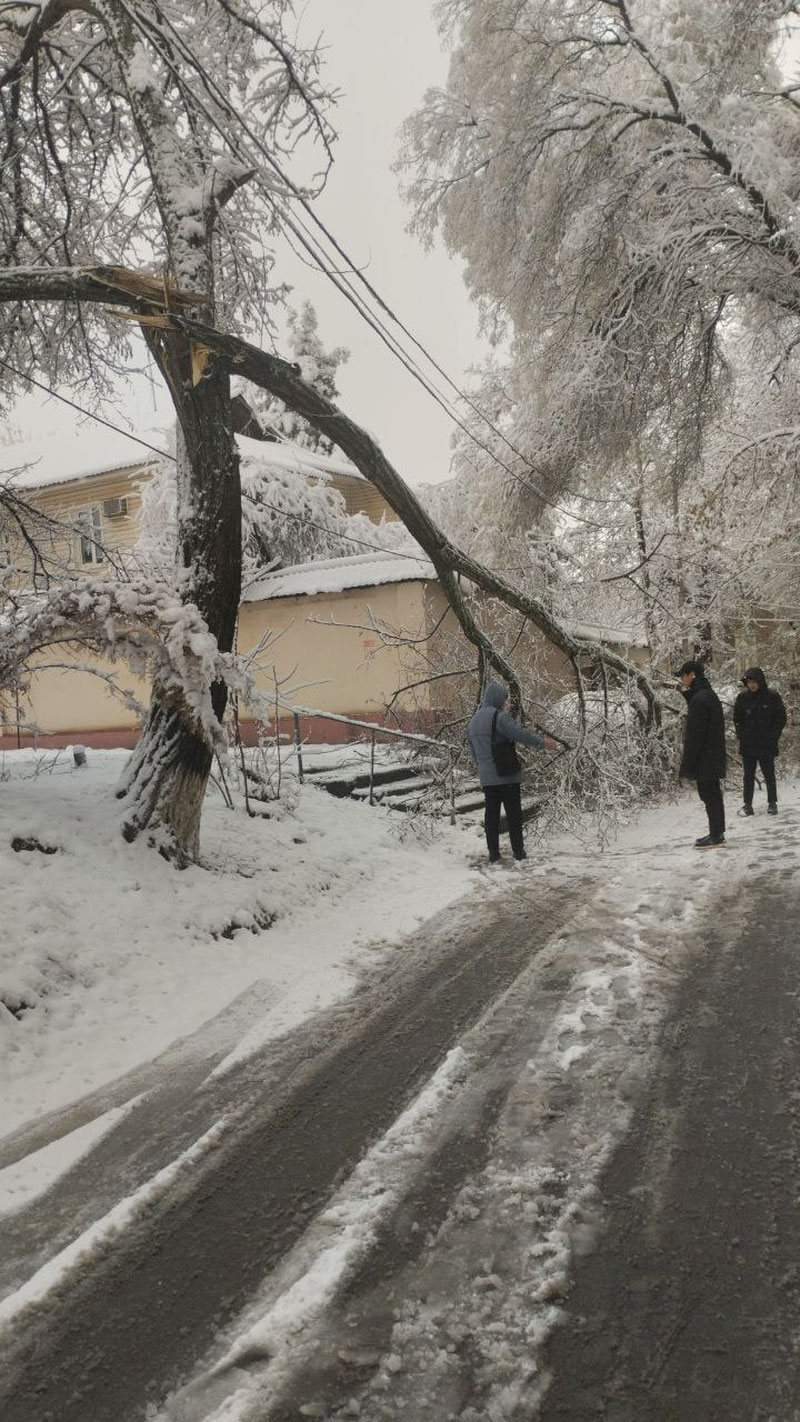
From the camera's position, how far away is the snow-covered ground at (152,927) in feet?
15.8

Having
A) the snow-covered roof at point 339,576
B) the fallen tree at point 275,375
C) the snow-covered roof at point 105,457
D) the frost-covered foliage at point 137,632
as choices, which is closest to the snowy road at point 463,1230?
the frost-covered foliage at point 137,632

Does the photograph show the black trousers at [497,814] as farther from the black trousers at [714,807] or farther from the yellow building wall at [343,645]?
the yellow building wall at [343,645]

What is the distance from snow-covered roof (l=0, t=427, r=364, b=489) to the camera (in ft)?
74.0

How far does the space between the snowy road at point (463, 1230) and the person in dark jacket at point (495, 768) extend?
3.92m

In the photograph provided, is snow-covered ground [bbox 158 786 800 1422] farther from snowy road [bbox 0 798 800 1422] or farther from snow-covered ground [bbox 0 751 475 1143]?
snow-covered ground [bbox 0 751 475 1143]

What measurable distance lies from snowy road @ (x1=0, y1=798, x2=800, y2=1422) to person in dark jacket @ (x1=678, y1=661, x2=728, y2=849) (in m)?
3.79

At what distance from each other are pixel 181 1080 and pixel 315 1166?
1.21 metres

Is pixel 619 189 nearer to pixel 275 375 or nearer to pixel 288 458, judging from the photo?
pixel 275 375

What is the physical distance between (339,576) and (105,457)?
12.1 meters

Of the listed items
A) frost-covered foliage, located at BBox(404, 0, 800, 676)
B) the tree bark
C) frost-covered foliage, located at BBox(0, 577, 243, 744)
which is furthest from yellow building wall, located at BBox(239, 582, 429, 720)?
frost-covered foliage, located at BBox(0, 577, 243, 744)

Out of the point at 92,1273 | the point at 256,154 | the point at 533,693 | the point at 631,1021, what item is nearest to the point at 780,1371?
the point at 92,1273

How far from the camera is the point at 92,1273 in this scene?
9.32ft

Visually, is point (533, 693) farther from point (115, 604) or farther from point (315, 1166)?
point (315, 1166)

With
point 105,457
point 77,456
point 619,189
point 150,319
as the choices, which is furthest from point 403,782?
point 77,456
